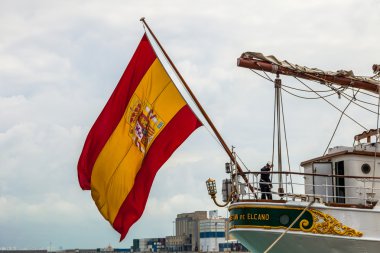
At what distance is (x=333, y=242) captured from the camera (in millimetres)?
24188

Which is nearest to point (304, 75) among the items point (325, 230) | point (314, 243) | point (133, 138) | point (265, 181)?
point (265, 181)

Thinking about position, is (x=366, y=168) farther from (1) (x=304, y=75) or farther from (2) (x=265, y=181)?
(1) (x=304, y=75)

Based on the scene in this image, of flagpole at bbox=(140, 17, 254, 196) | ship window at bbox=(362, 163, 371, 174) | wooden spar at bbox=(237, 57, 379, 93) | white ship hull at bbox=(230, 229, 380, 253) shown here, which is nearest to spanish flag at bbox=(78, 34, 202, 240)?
flagpole at bbox=(140, 17, 254, 196)

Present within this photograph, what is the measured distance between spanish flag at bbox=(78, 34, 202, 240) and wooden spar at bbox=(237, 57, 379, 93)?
5.84m

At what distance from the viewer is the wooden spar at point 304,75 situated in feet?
Answer: 94.9

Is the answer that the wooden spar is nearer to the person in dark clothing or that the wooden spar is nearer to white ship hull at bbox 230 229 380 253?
the person in dark clothing

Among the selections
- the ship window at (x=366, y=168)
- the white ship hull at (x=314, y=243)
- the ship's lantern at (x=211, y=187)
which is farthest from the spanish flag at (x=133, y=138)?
the ship window at (x=366, y=168)

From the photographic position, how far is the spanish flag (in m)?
23.0

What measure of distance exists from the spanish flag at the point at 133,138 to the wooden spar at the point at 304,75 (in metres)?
5.84

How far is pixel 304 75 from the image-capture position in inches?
1204

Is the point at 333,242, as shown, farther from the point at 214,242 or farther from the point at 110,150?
the point at 214,242

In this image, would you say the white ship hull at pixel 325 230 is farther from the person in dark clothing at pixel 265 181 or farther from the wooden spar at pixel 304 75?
the wooden spar at pixel 304 75

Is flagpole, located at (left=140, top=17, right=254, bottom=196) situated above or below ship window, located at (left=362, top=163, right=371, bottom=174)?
above

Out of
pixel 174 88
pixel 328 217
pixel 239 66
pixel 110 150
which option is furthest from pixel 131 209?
pixel 239 66
